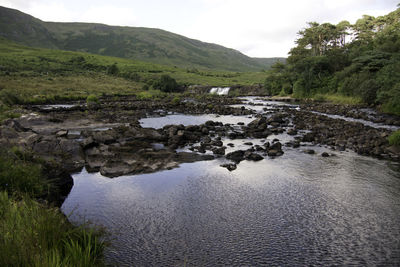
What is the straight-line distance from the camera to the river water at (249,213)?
33.7ft

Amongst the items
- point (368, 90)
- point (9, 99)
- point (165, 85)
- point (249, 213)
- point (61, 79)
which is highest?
point (61, 79)

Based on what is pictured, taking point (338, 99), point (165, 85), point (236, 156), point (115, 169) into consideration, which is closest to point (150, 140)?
point (115, 169)

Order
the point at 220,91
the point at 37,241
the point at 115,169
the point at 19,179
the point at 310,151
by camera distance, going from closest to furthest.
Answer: the point at 37,241, the point at 19,179, the point at 115,169, the point at 310,151, the point at 220,91

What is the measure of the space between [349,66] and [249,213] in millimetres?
63534

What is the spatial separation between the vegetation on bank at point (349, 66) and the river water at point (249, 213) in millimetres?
30414

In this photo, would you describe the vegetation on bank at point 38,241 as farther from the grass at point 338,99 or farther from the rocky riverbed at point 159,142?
the grass at point 338,99

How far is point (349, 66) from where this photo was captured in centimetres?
6384

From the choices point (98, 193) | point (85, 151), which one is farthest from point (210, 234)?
point (85, 151)

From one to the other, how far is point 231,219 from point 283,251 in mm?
3131

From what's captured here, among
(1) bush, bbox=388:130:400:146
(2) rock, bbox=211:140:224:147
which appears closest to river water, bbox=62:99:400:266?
(1) bush, bbox=388:130:400:146

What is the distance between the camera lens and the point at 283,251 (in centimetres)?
1050

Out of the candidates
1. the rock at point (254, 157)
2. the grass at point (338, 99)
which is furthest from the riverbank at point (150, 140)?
the grass at point (338, 99)

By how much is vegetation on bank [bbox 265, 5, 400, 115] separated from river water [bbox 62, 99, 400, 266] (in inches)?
1197

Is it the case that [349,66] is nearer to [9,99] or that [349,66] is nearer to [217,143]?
[217,143]
